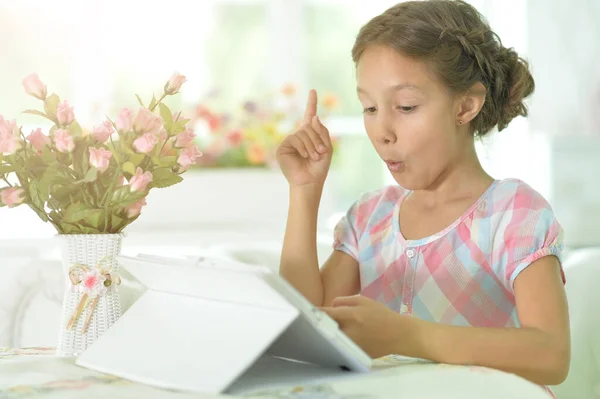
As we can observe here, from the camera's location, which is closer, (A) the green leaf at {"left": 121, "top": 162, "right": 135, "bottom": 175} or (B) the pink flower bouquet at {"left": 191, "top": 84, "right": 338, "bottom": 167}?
(A) the green leaf at {"left": 121, "top": 162, "right": 135, "bottom": 175}

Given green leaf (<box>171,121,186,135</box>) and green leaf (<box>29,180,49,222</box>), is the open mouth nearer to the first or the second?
green leaf (<box>171,121,186,135</box>)

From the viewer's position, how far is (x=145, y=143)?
113 centimetres

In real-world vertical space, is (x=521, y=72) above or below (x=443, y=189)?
above

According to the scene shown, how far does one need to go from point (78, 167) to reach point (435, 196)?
646 millimetres

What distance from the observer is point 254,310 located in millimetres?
927

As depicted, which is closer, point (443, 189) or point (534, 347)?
point (534, 347)

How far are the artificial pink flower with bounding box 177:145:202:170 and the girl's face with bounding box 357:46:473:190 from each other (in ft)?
1.04

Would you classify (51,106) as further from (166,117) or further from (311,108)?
(311,108)

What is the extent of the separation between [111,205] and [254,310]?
0.33 metres

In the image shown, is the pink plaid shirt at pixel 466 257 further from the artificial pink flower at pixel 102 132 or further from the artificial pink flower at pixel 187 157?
the artificial pink flower at pixel 102 132

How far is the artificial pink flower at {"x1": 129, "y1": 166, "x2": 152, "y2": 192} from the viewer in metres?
1.13

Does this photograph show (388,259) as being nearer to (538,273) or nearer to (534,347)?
(538,273)

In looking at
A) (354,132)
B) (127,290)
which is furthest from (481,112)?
(354,132)

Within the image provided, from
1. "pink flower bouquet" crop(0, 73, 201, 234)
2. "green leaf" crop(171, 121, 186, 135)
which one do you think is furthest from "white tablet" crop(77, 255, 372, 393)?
"green leaf" crop(171, 121, 186, 135)
